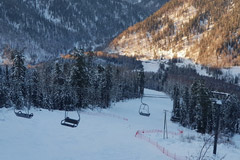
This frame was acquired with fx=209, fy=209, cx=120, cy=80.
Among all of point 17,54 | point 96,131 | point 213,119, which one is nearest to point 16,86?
point 17,54

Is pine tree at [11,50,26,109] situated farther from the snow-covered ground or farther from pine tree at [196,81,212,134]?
pine tree at [196,81,212,134]

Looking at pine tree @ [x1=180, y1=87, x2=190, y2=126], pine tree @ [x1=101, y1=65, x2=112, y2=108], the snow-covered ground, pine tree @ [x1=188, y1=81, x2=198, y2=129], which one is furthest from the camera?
pine tree @ [x1=180, y1=87, x2=190, y2=126]

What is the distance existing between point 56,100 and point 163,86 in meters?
116

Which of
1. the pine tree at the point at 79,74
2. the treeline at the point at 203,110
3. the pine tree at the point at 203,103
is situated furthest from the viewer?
the treeline at the point at 203,110

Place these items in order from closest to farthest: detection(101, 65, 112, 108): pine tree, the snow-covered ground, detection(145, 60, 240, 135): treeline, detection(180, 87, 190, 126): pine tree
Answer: the snow-covered ground
detection(145, 60, 240, 135): treeline
detection(101, 65, 112, 108): pine tree
detection(180, 87, 190, 126): pine tree

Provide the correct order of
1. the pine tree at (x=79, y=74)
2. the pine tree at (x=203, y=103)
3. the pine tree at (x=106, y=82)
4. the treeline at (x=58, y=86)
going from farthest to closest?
the pine tree at (x=106, y=82) < the pine tree at (x=203, y=103) < the treeline at (x=58, y=86) < the pine tree at (x=79, y=74)

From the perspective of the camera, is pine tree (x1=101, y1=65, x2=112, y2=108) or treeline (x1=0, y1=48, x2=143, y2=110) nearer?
treeline (x1=0, y1=48, x2=143, y2=110)

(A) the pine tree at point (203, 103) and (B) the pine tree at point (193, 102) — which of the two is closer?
(A) the pine tree at point (203, 103)

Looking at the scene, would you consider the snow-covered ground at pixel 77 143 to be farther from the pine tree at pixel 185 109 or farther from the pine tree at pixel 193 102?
the pine tree at pixel 185 109

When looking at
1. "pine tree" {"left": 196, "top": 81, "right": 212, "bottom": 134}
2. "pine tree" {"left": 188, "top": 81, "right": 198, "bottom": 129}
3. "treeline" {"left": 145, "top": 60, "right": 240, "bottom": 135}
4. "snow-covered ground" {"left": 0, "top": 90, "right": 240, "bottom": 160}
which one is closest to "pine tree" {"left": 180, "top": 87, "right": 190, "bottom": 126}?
"treeline" {"left": 145, "top": 60, "right": 240, "bottom": 135}

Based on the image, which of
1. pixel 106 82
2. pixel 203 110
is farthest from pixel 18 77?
pixel 203 110

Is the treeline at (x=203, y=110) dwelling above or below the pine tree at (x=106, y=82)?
below

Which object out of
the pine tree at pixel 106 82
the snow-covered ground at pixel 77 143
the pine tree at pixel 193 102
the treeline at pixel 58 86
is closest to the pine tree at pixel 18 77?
the treeline at pixel 58 86

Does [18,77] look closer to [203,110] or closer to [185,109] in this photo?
[203,110]
